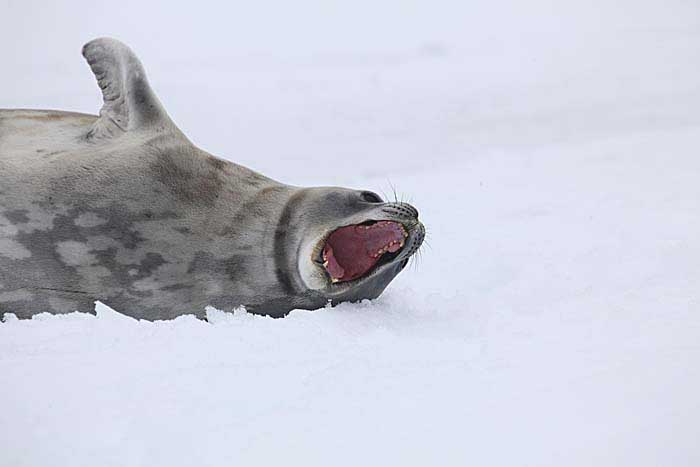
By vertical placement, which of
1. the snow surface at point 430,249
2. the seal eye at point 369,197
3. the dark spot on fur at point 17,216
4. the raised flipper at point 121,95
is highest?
the raised flipper at point 121,95

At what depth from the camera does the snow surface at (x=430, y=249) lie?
2.59 metres

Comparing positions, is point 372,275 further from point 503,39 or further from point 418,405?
point 503,39

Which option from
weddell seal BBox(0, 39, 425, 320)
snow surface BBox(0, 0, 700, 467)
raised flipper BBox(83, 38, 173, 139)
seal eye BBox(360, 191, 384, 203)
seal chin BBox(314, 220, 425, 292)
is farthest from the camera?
raised flipper BBox(83, 38, 173, 139)

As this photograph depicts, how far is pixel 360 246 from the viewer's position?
4027 millimetres

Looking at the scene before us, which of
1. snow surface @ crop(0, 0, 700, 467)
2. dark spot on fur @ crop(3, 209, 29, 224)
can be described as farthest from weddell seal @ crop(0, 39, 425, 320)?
snow surface @ crop(0, 0, 700, 467)

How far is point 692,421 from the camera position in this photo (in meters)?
2.75

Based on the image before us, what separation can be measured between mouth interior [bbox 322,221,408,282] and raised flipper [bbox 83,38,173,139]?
2.54 ft

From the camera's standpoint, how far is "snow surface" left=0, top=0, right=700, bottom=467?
8.50ft

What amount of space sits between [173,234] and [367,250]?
0.66 metres

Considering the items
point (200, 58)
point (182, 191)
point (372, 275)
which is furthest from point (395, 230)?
point (200, 58)

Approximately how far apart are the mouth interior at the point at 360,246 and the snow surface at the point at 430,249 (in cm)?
16

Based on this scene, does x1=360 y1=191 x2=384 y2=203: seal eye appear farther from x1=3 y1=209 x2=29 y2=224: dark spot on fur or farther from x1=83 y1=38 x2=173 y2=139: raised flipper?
x1=3 y1=209 x2=29 y2=224: dark spot on fur

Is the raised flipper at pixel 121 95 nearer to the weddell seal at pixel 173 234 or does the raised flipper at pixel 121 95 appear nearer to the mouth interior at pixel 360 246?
the weddell seal at pixel 173 234

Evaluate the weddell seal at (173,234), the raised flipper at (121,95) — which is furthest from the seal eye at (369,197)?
the raised flipper at (121,95)
